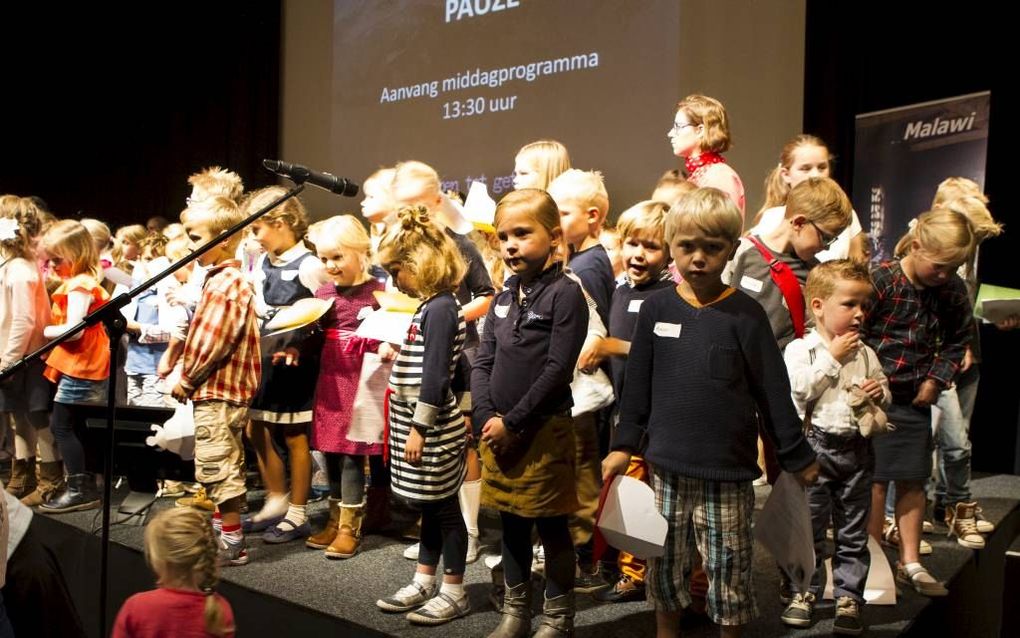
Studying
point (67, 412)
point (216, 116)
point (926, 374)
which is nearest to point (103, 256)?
point (67, 412)

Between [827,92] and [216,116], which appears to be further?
[216,116]

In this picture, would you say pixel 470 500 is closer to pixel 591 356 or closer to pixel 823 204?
pixel 591 356

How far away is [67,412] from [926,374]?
148 inches

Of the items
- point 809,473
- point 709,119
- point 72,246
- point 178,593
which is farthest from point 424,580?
point 72,246

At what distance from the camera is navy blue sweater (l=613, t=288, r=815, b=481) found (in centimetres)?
230

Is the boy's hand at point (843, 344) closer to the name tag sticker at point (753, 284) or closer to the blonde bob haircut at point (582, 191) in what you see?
the name tag sticker at point (753, 284)

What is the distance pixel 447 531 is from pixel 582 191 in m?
1.24

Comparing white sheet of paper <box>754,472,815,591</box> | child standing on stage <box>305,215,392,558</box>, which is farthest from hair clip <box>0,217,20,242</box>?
white sheet of paper <box>754,472,815,591</box>

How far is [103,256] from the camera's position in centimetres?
600

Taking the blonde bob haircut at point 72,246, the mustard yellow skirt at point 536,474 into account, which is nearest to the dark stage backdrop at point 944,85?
the mustard yellow skirt at point 536,474

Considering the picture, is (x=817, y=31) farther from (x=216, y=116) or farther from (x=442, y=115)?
(x=216, y=116)

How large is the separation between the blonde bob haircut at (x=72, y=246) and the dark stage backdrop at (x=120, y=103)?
469cm

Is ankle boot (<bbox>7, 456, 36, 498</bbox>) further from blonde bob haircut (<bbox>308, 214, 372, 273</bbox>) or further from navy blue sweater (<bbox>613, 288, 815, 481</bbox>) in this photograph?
navy blue sweater (<bbox>613, 288, 815, 481</bbox>)

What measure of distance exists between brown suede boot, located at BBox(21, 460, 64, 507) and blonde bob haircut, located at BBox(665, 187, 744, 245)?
11.9ft
